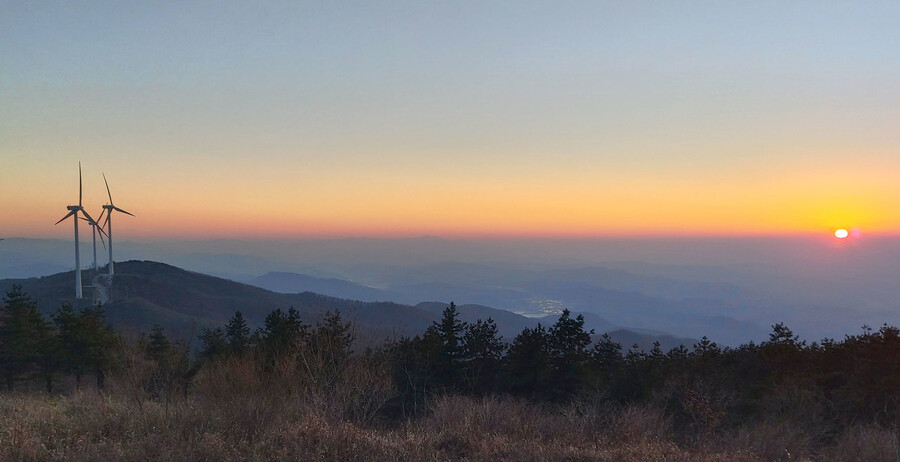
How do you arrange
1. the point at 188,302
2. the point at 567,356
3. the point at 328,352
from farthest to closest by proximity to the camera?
the point at 188,302 < the point at 567,356 < the point at 328,352

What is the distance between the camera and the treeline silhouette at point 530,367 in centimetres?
1875

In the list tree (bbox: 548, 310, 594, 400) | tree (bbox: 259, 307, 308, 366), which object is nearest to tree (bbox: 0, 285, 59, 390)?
tree (bbox: 259, 307, 308, 366)

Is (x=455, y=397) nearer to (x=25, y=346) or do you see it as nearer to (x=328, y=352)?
(x=328, y=352)

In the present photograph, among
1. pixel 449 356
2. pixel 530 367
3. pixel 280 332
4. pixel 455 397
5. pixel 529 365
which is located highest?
pixel 455 397

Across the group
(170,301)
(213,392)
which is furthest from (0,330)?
(170,301)

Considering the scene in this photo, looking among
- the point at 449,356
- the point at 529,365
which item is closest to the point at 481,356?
the point at 449,356

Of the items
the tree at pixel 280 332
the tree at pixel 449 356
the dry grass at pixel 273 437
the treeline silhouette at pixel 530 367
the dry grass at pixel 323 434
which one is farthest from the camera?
the tree at pixel 449 356

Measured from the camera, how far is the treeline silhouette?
1875 cm

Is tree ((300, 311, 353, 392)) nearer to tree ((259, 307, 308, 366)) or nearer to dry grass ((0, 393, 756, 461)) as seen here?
tree ((259, 307, 308, 366))

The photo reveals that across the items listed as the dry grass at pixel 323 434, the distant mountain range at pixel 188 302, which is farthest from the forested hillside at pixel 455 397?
the distant mountain range at pixel 188 302

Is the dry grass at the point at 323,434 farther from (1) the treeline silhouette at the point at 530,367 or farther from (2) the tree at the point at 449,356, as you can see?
(2) the tree at the point at 449,356

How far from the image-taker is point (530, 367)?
2962 centimetres

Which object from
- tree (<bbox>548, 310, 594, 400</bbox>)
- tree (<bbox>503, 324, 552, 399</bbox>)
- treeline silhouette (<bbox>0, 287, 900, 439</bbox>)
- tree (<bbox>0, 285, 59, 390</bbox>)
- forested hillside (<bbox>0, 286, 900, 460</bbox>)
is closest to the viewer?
forested hillside (<bbox>0, 286, 900, 460</bbox>)

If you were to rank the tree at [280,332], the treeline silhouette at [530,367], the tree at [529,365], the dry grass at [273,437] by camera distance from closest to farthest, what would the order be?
the dry grass at [273,437]
the treeline silhouette at [530,367]
the tree at [280,332]
the tree at [529,365]
